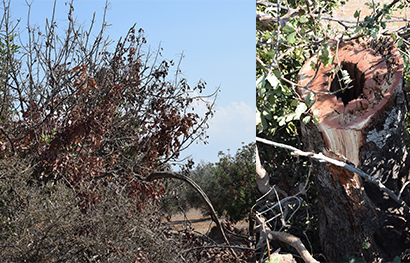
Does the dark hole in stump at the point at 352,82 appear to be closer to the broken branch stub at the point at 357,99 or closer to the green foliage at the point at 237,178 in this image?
the broken branch stub at the point at 357,99

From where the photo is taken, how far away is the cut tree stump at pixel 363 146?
5.33 feet

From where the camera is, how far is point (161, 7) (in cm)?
340

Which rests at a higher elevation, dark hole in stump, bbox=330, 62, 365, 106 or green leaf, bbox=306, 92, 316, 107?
dark hole in stump, bbox=330, 62, 365, 106

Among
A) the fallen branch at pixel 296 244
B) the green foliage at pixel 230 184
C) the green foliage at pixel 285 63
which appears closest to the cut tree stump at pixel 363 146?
the green foliage at pixel 285 63

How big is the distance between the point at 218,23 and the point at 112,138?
1.40 m

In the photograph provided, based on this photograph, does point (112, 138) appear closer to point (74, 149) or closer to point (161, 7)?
point (74, 149)

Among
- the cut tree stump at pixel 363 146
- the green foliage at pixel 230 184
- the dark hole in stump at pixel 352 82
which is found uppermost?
the green foliage at pixel 230 184

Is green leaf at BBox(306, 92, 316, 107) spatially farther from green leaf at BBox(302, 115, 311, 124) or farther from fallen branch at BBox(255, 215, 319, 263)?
fallen branch at BBox(255, 215, 319, 263)

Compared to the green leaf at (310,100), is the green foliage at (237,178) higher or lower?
higher

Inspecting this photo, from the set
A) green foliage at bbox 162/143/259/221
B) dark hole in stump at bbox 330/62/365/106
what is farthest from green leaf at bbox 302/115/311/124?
green foliage at bbox 162/143/259/221

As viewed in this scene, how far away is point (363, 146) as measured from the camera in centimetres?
164

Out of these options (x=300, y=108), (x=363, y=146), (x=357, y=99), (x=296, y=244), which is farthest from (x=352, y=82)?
(x=296, y=244)

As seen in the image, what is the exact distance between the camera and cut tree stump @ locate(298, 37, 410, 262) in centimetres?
162

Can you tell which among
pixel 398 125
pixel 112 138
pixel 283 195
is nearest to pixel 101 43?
pixel 112 138
